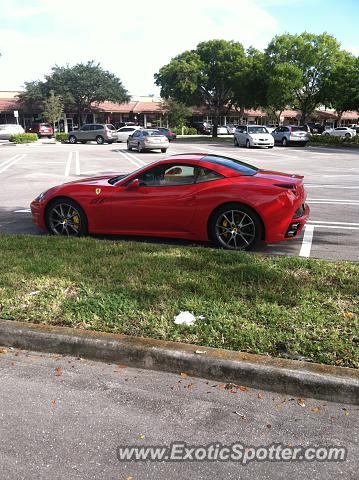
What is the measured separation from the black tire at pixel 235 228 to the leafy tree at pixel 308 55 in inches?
1521

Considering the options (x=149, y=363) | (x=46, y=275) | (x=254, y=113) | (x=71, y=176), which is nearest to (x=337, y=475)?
(x=149, y=363)

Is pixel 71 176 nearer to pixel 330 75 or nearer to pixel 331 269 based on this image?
pixel 331 269

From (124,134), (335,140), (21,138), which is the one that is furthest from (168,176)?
(21,138)

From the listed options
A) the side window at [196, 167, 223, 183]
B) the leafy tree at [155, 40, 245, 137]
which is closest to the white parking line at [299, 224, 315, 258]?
the side window at [196, 167, 223, 183]

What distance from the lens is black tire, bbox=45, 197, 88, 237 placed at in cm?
712

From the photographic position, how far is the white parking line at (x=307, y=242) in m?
6.55

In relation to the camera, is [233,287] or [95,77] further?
[95,77]

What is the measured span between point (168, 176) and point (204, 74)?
1920 inches

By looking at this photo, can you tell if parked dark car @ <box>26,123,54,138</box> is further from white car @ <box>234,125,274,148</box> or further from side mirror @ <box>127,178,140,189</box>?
side mirror @ <box>127,178,140,189</box>

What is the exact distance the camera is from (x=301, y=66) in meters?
42.7

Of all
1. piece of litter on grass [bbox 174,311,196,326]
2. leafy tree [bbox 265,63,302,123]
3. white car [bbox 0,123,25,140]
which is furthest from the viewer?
white car [bbox 0,123,25,140]

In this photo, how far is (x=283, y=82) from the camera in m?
40.8

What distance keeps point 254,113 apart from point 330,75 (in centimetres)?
3692

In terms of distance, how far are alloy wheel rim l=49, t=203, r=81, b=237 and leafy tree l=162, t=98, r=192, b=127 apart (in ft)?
190
